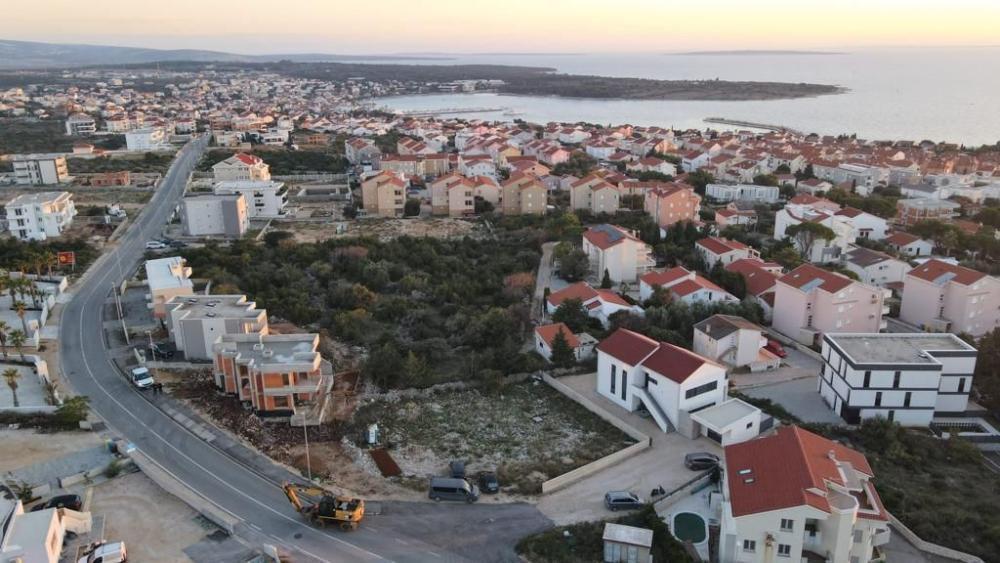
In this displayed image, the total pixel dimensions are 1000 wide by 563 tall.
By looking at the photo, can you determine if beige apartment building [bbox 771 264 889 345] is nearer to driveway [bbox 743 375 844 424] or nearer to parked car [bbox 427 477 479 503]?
driveway [bbox 743 375 844 424]

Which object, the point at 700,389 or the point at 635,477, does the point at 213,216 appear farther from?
the point at 635,477

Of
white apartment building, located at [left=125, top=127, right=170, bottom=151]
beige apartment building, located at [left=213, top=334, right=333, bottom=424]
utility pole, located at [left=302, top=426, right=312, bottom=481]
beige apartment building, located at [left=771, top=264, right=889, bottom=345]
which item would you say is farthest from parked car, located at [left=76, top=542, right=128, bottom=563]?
white apartment building, located at [left=125, top=127, right=170, bottom=151]

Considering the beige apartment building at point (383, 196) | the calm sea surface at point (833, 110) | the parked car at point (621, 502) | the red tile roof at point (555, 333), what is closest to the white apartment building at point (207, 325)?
the red tile roof at point (555, 333)

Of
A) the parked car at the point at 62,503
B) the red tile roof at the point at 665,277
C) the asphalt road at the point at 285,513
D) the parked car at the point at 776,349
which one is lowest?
the parked car at the point at 776,349

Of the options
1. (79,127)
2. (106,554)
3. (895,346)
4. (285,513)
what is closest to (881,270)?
(895,346)

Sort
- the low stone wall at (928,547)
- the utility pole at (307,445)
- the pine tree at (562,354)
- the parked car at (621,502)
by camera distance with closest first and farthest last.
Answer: the low stone wall at (928,547), the parked car at (621,502), the utility pole at (307,445), the pine tree at (562,354)

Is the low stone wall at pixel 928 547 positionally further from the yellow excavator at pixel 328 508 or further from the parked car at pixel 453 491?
the yellow excavator at pixel 328 508
